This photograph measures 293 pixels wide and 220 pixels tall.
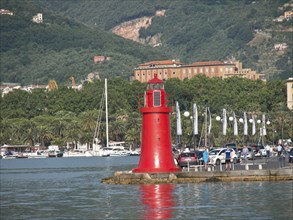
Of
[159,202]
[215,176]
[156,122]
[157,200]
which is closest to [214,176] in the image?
[215,176]

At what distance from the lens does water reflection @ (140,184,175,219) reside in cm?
5552

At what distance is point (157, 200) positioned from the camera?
2425 inches

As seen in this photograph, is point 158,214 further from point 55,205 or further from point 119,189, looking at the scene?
point 119,189

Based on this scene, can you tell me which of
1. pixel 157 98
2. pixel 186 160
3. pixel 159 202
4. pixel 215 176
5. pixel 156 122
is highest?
pixel 157 98

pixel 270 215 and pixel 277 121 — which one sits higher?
pixel 277 121

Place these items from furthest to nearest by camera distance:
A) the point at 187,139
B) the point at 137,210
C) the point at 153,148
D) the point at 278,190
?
the point at 187,139 < the point at 153,148 < the point at 278,190 < the point at 137,210

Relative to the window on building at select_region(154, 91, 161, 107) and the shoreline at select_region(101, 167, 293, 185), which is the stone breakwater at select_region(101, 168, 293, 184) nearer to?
the shoreline at select_region(101, 167, 293, 185)

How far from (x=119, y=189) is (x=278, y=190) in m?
11.7

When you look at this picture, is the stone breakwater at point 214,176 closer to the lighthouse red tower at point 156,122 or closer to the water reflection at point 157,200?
the water reflection at point 157,200

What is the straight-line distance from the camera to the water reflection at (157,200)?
182 ft

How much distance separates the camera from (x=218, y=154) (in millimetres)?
85438

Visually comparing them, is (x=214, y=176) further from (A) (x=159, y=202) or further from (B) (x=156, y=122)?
(A) (x=159, y=202)

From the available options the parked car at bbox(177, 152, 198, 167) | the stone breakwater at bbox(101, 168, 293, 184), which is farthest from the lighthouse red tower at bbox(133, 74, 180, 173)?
the parked car at bbox(177, 152, 198, 167)

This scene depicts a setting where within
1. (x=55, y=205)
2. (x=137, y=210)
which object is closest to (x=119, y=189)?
(x=55, y=205)
